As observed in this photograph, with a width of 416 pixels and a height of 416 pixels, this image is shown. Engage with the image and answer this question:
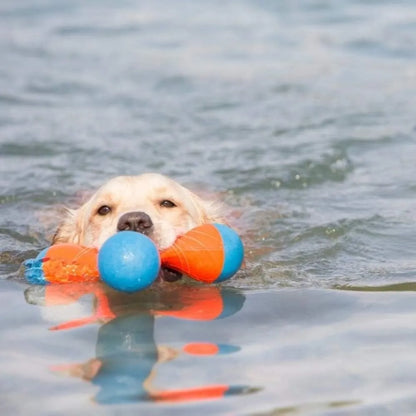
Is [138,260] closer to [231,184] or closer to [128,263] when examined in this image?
[128,263]

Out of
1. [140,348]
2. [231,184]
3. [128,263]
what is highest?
[128,263]

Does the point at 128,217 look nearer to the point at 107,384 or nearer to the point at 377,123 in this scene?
the point at 107,384

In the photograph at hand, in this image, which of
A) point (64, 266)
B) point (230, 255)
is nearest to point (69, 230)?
point (64, 266)

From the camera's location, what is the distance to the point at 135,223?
219 inches

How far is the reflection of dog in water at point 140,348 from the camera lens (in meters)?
3.94

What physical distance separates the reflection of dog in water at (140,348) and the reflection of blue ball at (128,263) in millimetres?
208

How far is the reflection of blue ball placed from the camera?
4.86 m

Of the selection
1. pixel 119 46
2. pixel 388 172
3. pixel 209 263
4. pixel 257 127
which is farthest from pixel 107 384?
pixel 119 46

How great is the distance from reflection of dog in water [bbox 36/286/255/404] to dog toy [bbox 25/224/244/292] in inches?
6.7

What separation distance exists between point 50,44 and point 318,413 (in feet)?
34.6

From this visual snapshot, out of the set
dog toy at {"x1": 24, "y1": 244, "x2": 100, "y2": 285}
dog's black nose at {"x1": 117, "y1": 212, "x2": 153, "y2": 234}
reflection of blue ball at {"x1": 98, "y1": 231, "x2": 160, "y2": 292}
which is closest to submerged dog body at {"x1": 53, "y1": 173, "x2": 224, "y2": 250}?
dog's black nose at {"x1": 117, "y1": 212, "x2": 153, "y2": 234}

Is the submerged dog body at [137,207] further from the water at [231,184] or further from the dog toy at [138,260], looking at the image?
the water at [231,184]

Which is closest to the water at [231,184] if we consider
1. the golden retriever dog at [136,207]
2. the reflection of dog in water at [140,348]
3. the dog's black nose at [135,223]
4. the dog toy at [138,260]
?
the reflection of dog in water at [140,348]

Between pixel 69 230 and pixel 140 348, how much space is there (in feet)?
8.23
